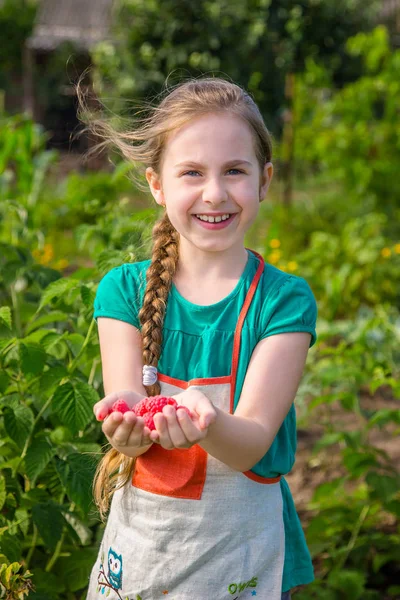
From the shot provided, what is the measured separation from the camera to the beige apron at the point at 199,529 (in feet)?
5.11

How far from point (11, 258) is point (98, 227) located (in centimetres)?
30

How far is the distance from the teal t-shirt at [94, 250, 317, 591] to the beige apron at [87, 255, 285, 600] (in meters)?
0.02

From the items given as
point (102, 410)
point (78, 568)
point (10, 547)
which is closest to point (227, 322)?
point (102, 410)

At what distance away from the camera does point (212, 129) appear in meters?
1.59

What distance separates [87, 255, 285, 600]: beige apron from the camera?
156 cm

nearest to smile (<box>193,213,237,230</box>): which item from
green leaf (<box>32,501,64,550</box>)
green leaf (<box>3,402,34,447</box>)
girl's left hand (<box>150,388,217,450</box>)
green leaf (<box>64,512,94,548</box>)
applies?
girl's left hand (<box>150,388,217,450</box>)

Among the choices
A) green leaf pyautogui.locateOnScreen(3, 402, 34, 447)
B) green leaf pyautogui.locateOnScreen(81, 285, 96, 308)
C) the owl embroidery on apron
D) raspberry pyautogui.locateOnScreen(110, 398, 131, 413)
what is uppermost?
green leaf pyautogui.locateOnScreen(81, 285, 96, 308)

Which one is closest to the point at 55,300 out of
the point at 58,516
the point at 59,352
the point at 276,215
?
the point at 59,352

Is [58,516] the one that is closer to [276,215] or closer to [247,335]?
[247,335]

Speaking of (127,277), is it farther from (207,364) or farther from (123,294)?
(207,364)

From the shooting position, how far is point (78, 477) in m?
1.88

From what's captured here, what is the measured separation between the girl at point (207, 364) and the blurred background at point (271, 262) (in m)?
0.28

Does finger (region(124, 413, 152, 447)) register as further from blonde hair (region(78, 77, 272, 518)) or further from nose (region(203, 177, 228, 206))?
nose (region(203, 177, 228, 206))

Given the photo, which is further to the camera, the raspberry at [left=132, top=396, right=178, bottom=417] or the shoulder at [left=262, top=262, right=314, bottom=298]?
the shoulder at [left=262, top=262, right=314, bottom=298]
